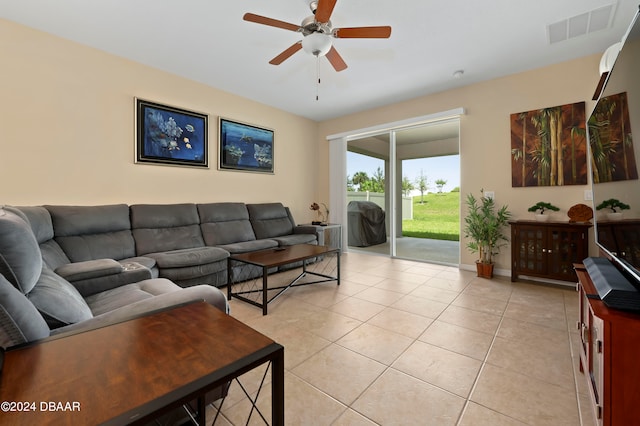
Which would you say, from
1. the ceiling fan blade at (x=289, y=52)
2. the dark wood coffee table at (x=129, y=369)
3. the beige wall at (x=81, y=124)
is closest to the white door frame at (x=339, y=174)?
the beige wall at (x=81, y=124)

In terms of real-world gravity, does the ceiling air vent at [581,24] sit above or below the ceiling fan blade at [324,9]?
above

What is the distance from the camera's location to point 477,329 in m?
2.16

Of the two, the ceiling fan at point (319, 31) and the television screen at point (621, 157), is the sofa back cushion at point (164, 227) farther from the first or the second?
the television screen at point (621, 157)

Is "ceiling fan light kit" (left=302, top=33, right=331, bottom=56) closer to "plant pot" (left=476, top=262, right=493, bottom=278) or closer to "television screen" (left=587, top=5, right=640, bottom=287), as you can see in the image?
"television screen" (left=587, top=5, right=640, bottom=287)

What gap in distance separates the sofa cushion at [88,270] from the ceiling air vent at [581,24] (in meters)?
4.32

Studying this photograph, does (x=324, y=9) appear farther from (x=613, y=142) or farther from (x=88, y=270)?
(x=88, y=270)

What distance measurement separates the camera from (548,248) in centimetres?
312

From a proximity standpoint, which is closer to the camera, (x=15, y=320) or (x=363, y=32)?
(x=15, y=320)

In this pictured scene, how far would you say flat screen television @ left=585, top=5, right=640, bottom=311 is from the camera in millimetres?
1163

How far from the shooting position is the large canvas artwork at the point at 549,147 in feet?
10.3

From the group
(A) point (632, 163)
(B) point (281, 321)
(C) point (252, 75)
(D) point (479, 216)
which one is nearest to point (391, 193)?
(D) point (479, 216)

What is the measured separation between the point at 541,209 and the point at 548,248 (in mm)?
519

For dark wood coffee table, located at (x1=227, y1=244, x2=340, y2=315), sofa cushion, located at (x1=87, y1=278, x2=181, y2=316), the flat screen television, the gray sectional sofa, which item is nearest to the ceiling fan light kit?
the flat screen television

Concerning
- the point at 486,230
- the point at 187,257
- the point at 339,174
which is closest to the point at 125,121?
the point at 187,257
